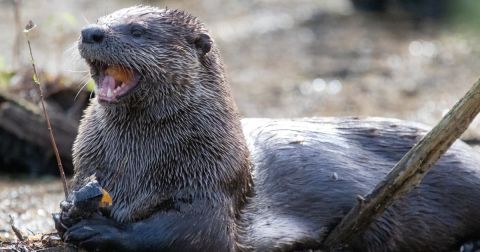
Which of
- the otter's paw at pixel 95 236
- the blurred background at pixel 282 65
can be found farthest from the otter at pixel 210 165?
the blurred background at pixel 282 65

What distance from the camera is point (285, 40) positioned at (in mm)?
10516

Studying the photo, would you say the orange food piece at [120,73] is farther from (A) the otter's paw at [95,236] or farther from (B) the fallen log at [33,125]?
(B) the fallen log at [33,125]

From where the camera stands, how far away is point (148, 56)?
4.66 m

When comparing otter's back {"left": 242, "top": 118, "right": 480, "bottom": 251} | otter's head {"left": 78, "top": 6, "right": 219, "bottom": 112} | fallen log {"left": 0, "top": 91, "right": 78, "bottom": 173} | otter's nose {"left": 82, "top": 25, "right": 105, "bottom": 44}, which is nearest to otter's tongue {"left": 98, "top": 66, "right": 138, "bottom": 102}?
otter's head {"left": 78, "top": 6, "right": 219, "bottom": 112}

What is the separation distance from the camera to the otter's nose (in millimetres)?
4539

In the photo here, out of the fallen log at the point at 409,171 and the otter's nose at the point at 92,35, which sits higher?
the otter's nose at the point at 92,35

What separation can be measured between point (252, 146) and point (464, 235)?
1175mm

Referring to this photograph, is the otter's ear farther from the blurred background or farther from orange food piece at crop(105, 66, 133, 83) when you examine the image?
the blurred background

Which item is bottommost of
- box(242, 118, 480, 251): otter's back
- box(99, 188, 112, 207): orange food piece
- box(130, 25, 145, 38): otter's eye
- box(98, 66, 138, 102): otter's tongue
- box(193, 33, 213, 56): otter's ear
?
box(242, 118, 480, 251): otter's back

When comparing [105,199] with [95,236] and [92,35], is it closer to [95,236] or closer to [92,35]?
[95,236]

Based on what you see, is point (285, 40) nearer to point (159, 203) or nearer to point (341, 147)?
point (341, 147)

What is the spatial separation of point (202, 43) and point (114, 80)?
464 mm

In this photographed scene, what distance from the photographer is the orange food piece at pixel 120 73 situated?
15.3 feet

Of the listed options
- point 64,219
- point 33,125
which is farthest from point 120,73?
point 33,125
